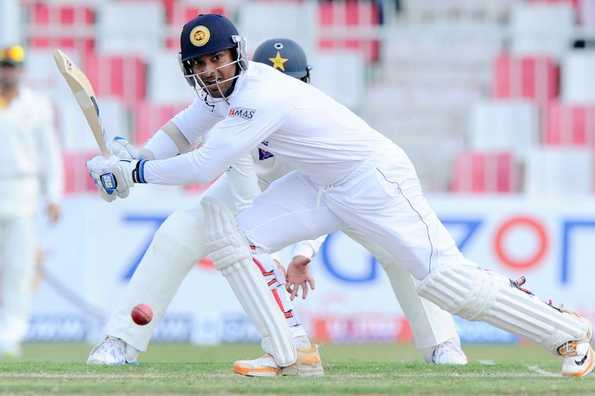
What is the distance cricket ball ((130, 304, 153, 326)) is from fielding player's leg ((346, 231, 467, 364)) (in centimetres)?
107

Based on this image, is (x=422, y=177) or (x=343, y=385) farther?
(x=422, y=177)

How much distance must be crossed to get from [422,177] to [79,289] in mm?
2848

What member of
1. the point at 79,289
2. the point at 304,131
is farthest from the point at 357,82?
the point at 304,131

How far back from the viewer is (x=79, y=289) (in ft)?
32.9

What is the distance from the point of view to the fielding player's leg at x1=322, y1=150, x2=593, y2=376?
5.65 m

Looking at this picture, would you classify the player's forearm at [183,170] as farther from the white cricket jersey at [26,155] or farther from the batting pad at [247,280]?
the white cricket jersey at [26,155]

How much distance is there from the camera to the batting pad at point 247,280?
18.8ft

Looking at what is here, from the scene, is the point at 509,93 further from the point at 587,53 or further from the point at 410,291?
the point at 410,291

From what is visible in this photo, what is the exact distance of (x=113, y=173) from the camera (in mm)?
5656

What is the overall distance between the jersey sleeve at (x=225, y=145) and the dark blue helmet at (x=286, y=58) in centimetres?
111

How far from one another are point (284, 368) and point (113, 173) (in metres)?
1.04

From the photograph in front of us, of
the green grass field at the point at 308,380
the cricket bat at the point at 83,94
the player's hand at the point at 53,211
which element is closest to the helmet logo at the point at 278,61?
the cricket bat at the point at 83,94

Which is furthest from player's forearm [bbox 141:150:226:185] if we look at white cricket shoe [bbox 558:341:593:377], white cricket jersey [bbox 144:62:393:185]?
white cricket shoe [bbox 558:341:593:377]

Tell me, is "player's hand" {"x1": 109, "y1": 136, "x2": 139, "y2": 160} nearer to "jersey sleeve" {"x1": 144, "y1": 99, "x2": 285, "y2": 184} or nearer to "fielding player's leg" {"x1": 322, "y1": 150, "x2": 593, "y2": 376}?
"jersey sleeve" {"x1": 144, "y1": 99, "x2": 285, "y2": 184}
